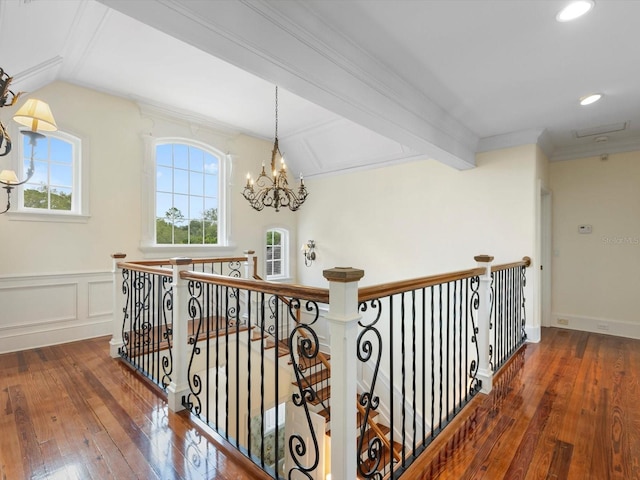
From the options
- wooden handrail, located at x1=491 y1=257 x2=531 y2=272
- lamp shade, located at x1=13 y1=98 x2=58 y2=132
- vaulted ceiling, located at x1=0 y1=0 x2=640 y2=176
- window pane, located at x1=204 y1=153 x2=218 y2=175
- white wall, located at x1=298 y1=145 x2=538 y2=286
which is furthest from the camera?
window pane, located at x1=204 y1=153 x2=218 y2=175

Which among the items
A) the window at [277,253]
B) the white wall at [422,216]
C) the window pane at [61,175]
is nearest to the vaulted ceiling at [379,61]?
the white wall at [422,216]

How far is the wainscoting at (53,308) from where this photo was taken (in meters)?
3.58

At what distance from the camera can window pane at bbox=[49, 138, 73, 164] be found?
13.1 ft

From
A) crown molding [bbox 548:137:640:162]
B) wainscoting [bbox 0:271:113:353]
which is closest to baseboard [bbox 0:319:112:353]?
wainscoting [bbox 0:271:113:353]

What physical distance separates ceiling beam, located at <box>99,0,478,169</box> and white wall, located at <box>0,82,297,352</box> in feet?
10.8

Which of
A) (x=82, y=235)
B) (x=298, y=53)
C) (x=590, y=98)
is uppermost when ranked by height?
(x=590, y=98)

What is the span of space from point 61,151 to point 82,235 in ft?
3.65

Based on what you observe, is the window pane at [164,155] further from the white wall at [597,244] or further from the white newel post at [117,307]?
the white wall at [597,244]

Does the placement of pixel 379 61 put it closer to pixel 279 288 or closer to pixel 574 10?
pixel 574 10

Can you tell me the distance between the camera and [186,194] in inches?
206

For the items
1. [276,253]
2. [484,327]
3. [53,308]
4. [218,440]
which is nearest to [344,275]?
[218,440]

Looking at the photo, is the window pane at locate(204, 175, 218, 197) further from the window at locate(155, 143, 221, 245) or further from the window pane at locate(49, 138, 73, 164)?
the window pane at locate(49, 138, 73, 164)

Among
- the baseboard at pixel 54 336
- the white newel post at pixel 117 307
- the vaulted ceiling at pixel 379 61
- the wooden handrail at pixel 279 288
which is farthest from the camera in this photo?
the baseboard at pixel 54 336

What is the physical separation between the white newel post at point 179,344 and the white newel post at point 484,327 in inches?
94.5
